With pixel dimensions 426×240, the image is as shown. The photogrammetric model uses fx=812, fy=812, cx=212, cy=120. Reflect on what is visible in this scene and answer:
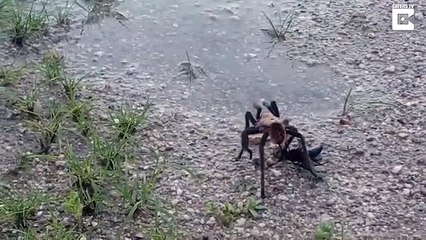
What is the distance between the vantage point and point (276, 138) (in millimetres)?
2689

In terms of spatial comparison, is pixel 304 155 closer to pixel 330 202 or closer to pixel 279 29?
pixel 330 202

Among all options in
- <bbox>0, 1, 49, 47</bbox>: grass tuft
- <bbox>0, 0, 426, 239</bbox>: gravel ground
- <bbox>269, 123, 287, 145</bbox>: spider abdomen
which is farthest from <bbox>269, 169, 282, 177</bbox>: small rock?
<bbox>0, 1, 49, 47</bbox>: grass tuft

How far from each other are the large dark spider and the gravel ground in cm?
4

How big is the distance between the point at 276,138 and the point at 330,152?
0.92 ft

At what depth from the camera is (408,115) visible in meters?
3.06

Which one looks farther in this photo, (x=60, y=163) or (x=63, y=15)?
(x=63, y=15)

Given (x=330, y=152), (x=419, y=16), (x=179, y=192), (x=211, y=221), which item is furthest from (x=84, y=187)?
(x=419, y=16)

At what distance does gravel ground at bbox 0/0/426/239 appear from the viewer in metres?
2.56

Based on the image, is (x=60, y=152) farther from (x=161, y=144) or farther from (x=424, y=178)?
(x=424, y=178)

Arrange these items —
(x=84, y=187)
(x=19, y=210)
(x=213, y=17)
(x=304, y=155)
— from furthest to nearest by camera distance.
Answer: (x=213, y=17), (x=304, y=155), (x=84, y=187), (x=19, y=210)

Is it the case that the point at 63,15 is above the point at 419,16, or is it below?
above

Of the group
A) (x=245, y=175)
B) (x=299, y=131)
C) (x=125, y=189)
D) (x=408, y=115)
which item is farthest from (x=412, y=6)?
(x=125, y=189)

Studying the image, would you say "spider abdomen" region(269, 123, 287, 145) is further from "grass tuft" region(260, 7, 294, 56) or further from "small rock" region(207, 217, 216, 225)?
"grass tuft" region(260, 7, 294, 56)

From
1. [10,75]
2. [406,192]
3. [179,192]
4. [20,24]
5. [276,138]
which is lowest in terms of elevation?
[406,192]
